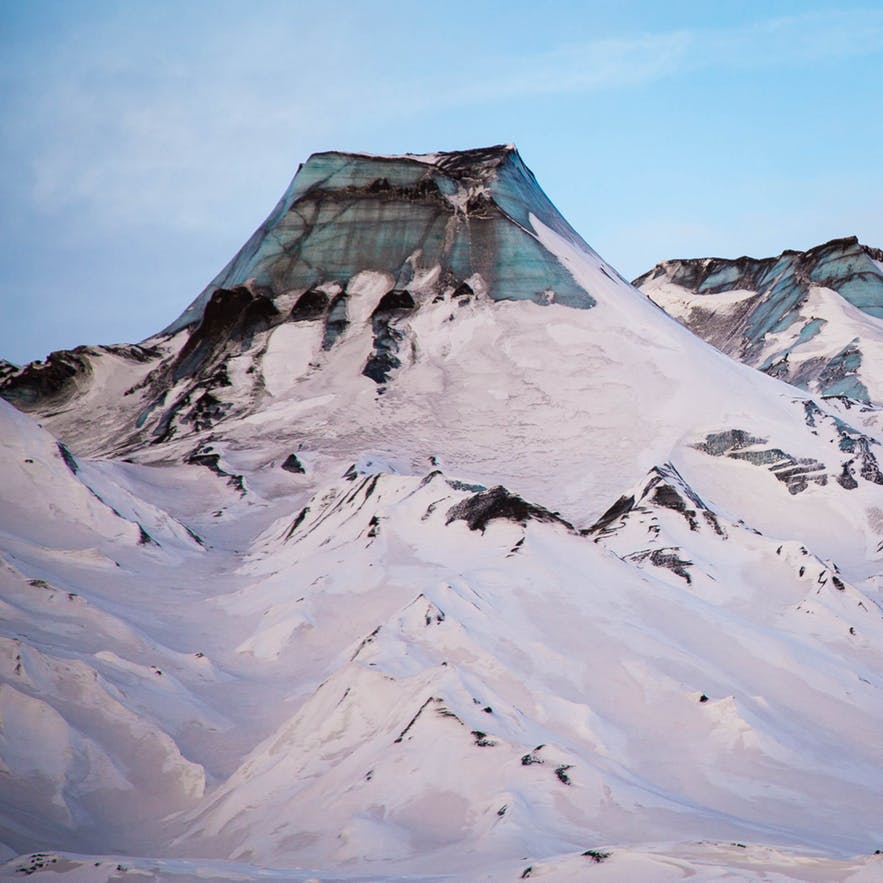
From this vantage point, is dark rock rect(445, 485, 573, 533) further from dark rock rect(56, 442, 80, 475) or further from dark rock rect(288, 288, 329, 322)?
dark rock rect(288, 288, 329, 322)

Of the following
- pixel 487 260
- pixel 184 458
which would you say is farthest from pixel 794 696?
pixel 487 260

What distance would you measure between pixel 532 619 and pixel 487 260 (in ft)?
148

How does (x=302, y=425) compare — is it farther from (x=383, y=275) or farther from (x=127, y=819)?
(x=127, y=819)

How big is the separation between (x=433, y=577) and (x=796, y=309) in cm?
7990

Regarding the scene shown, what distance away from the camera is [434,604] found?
32094 millimetres

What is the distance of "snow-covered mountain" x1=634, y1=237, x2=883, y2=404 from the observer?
96.6 meters

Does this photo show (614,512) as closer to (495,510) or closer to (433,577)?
(495,510)

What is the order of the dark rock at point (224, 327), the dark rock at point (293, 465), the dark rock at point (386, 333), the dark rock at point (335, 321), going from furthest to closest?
the dark rock at point (224, 327)
the dark rock at point (335, 321)
the dark rock at point (386, 333)
the dark rock at point (293, 465)

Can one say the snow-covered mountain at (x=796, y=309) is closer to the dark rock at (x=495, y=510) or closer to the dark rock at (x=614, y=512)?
the dark rock at (x=614, y=512)

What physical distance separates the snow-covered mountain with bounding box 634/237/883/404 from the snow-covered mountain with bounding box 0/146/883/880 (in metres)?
23.6

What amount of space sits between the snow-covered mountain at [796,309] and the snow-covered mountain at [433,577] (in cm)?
2355

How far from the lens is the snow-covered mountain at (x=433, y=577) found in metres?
22.4

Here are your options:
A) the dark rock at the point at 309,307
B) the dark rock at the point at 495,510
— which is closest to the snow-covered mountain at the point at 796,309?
the dark rock at the point at 309,307

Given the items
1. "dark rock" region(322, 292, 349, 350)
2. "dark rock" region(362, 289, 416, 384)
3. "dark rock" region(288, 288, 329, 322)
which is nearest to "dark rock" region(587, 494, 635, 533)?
"dark rock" region(362, 289, 416, 384)
